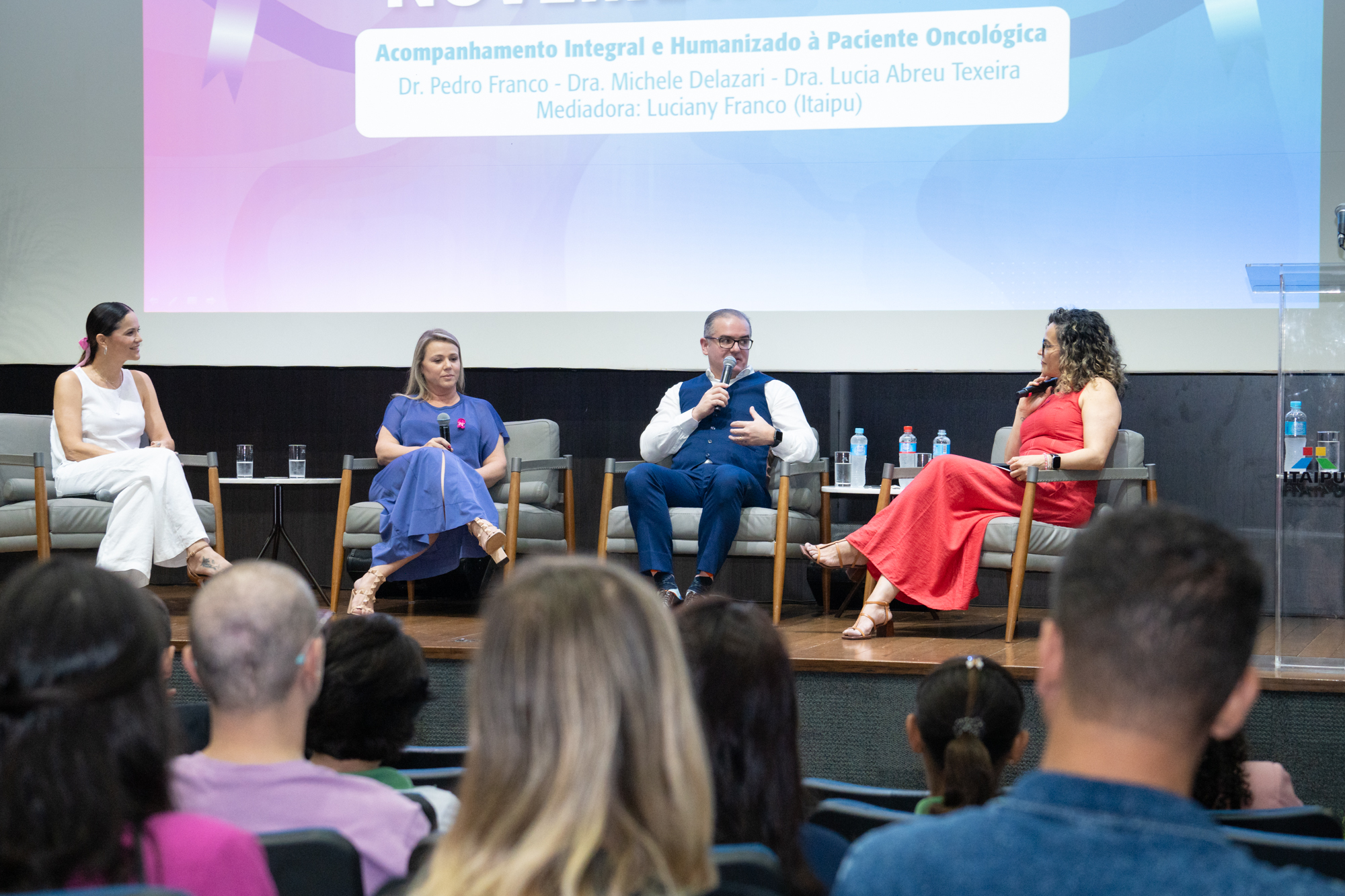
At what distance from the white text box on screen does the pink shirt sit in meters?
3.85

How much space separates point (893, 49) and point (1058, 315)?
3.88 ft

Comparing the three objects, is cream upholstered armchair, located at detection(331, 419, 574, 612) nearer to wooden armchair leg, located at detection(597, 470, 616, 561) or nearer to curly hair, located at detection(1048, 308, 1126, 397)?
wooden armchair leg, located at detection(597, 470, 616, 561)

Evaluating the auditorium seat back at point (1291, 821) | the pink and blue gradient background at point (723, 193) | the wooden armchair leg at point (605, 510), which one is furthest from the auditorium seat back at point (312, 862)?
the pink and blue gradient background at point (723, 193)

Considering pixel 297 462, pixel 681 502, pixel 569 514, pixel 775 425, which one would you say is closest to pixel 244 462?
pixel 297 462

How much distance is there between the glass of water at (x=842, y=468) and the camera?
14.8 feet

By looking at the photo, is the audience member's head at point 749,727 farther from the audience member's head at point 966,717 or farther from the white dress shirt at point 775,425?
the white dress shirt at point 775,425

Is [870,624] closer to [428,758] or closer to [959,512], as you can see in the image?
[959,512]

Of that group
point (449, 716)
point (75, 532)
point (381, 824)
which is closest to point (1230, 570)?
A: point (381, 824)

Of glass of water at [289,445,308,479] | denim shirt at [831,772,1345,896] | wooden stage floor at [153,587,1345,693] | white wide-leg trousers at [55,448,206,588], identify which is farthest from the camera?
glass of water at [289,445,308,479]

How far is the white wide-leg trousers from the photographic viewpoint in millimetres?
3713

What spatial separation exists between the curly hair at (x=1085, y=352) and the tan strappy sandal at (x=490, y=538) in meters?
1.83

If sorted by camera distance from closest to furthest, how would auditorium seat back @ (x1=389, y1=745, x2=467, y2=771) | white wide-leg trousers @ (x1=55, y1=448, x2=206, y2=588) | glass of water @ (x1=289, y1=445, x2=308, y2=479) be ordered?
auditorium seat back @ (x1=389, y1=745, x2=467, y2=771) < white wide-leg trousers @ (x1=55, y1=448, x2=206, y2=588) < glass of water @ (x1=289, y1=445, x2=308, y2=479)

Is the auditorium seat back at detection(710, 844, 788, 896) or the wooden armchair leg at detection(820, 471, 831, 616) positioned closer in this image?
the auditorium seat back at detection(710, 844, 788, 896)

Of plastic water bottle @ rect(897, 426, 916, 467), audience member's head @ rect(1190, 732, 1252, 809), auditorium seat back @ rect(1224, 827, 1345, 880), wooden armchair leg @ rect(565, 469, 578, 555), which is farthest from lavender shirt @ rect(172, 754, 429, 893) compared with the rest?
plastic water bottle @ rect(897, 426, 916, 467)
